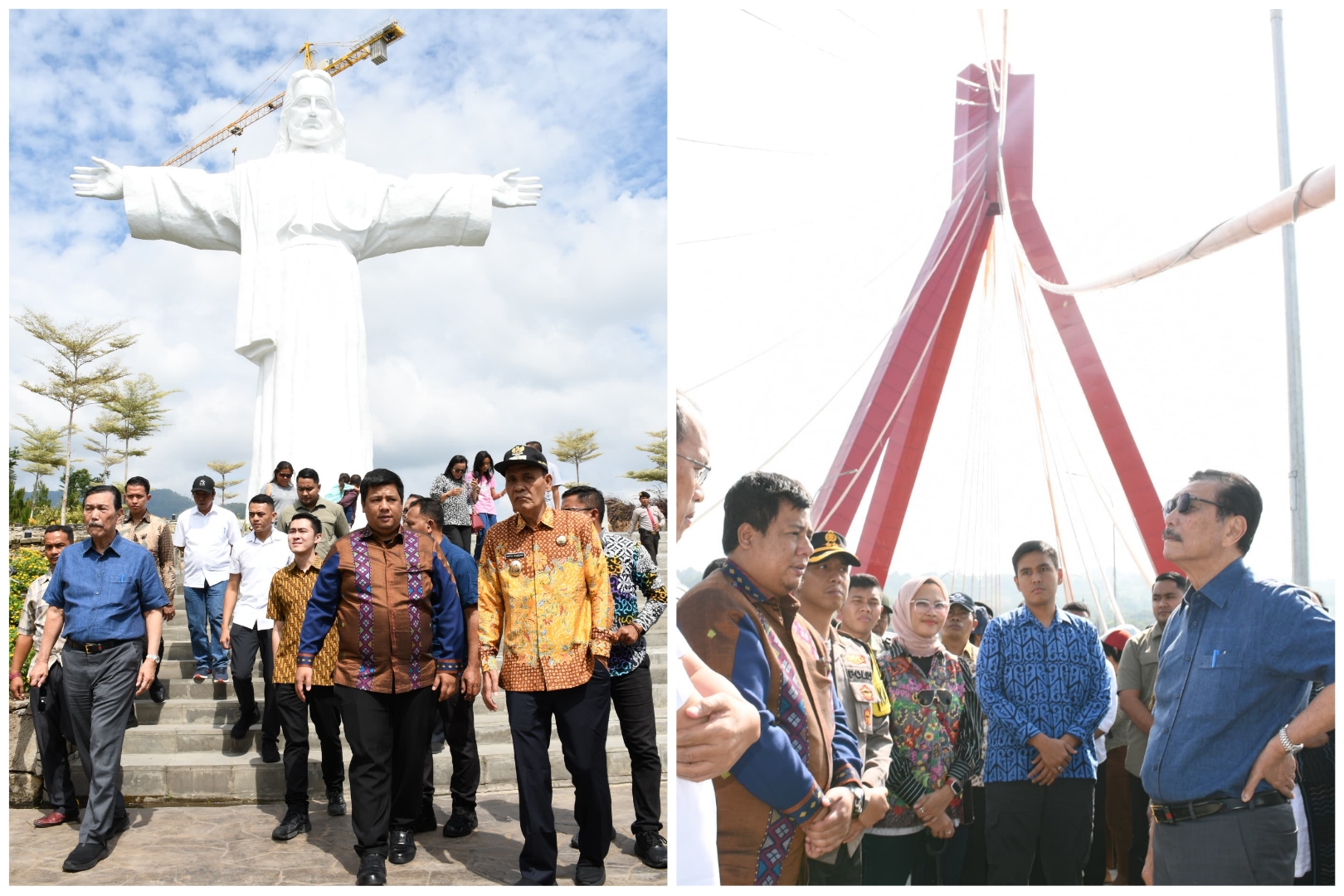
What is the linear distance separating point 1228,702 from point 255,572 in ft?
13.5

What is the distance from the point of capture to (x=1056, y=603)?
10.5ft

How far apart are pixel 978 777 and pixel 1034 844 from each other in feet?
0.88

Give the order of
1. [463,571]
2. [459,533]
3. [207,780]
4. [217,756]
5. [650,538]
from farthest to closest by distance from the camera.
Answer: [650,538]
[459,533]
[217,756]
[207,780]
[463,571]

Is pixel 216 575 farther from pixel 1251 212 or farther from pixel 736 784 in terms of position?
pixel 1251 212

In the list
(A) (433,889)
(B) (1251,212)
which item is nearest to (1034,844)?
(A) (433,889)

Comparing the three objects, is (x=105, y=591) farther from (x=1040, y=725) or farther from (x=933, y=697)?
(x=1040, y=725)

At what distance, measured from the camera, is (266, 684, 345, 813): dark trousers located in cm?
352

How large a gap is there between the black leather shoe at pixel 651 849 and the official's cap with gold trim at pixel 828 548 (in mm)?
1196

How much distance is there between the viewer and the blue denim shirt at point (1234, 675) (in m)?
2.97

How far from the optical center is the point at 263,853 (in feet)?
11.7

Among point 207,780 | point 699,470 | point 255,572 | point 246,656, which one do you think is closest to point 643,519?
point 255,572

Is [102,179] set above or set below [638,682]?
above

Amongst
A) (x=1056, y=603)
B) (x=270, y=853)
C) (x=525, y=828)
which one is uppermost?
(x=1056, y=603)

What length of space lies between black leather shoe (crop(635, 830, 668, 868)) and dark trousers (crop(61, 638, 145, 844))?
1858mm
